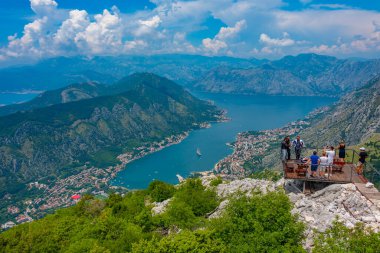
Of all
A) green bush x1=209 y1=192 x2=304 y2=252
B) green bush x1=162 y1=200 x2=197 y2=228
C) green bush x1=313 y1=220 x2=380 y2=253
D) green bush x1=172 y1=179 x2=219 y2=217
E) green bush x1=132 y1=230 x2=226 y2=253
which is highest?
green bush x1=313 y1=220 x2=380 y2=253

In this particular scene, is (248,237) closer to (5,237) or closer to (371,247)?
(371,247)

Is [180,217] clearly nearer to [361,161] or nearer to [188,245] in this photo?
[188,245]

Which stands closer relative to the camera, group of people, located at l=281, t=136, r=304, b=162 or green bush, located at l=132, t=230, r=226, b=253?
green bush, located at l=132, t=230, r=226, b=253

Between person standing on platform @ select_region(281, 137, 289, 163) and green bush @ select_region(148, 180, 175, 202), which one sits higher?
person standing on platform @ select_region(281, 137, 289, 163)

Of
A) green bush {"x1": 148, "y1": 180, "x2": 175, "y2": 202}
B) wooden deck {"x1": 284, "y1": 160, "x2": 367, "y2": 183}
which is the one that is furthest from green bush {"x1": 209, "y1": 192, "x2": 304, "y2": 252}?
green bush {"x1": 148, "y1": 180, "x2": 175, "y2": 202}

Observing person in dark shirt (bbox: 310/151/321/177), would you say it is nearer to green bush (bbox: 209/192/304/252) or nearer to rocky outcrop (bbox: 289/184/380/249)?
rocky outcrop (bbox: 289/184/380/249)

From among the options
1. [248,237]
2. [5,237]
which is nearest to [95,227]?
[5,237]

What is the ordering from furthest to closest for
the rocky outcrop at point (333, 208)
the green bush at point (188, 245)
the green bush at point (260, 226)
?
the green bush at point (188, 245), the rocky outcrop at point (333, 208), the green bush at point (260, 226)

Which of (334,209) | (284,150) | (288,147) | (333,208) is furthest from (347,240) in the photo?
(284,150)

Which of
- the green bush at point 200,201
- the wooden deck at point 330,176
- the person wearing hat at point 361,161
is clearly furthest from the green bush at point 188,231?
the person wearing hat at point 361,161

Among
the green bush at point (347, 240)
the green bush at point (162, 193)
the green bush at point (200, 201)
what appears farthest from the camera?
the green bush at point (162, 193)

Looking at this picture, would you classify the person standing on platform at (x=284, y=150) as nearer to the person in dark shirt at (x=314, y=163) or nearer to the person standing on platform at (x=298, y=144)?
the person standing on platform at (x=298, y=144)
